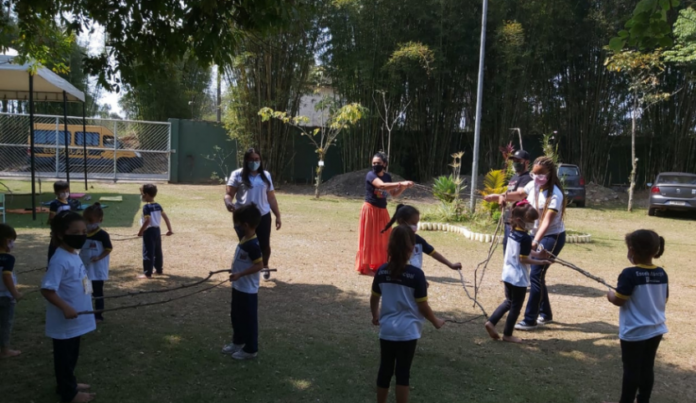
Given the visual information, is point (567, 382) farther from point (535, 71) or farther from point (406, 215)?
point (535, 71)

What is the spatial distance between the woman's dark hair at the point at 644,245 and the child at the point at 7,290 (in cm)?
388

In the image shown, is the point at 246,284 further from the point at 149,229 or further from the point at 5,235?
the point at 149,229

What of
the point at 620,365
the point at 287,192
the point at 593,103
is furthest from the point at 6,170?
the point at 593,103

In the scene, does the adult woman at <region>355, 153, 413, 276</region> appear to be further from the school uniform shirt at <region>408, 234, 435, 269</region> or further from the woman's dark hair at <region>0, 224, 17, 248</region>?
the woman's dark hair at <region>0, 224, 17, 248</region>

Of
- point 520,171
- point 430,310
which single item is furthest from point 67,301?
point 520,171

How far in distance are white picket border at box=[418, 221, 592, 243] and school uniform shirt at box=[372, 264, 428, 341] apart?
656cm

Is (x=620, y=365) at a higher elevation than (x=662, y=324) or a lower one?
lower

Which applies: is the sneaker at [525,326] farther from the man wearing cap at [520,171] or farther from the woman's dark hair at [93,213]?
the woman's dark hair at [93,213]

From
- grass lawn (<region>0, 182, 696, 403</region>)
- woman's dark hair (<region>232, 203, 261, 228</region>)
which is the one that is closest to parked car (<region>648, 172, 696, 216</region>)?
grass lawn (<region>0, 182, 696, 403</region>)

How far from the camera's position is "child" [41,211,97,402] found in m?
3.02

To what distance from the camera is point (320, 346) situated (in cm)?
425

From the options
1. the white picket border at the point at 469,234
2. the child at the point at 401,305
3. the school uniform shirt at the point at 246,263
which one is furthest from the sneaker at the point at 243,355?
the white picket border at the point at 469,234

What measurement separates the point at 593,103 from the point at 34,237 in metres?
19.1

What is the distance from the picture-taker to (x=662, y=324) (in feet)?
10.5
